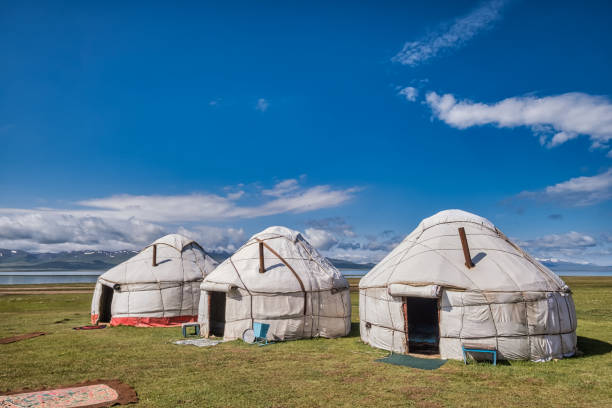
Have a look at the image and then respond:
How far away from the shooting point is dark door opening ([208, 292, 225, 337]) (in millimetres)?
14133

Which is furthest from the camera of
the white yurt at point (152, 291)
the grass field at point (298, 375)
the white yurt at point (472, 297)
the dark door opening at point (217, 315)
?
the white yurt at point (152, 291)

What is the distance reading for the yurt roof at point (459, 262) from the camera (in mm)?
9172

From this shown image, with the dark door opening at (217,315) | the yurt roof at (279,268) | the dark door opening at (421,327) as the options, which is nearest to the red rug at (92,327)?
the dark door opening at (217,315)

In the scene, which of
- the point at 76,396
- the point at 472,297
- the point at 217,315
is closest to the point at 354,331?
the point at 217,315

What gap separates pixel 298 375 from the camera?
7977 millimetres

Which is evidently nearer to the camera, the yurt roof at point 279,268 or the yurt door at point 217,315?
the yurt roof at point 279,268

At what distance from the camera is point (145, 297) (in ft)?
51.5

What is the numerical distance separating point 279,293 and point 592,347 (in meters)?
8.57

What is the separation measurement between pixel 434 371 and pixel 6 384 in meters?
8.30

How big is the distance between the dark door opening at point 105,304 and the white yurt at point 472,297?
11560 mm

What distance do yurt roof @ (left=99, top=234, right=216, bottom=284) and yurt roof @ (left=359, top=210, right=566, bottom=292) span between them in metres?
8.66

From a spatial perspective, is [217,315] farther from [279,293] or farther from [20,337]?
[20,337]

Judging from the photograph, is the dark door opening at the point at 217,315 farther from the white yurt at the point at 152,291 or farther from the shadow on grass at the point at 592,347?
the shadow on grass at the point at 592,347

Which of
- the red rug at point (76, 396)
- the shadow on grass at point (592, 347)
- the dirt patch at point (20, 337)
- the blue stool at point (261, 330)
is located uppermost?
the blue stool at point (261, 330)
